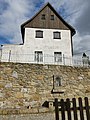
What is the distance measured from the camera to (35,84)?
10.9m

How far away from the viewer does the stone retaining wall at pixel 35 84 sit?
10289 mm

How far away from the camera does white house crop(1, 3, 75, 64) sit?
18.0 metres

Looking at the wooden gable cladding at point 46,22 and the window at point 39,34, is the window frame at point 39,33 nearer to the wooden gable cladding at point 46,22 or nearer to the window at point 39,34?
the window at point 39,34

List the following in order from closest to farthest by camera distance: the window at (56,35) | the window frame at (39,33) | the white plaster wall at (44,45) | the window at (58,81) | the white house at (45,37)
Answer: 1. the window at (58,81)
2. the white plaster wall at (44,45)
3. the white house at (45,37)
4. the window frame at (39,33)
5. the window at (56,35)

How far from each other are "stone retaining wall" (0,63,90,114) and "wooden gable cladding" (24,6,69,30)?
9.38 meters

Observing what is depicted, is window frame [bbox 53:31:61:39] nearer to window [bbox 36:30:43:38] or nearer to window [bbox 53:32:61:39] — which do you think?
window [bbox 53:32:61:39]

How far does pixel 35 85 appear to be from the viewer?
10898 millimetres

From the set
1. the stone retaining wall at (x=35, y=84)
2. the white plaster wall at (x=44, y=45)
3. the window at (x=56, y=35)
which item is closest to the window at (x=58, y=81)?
the stone retaining wall at (x=35, y=84)

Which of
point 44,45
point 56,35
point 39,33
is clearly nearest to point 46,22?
point 39,33

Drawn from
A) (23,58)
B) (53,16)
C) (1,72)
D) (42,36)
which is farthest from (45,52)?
(1,72)

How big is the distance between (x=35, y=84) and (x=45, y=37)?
953 centimetres

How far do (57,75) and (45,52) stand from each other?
7405 millimetres

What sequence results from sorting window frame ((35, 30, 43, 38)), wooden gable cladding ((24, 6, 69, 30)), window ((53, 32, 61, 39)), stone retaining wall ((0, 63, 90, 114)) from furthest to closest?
wooden gable cladding ((24, 6, 69, 30)) → window ((53, 32, 61, 39)) → window frame ((35, 30, 43, 38)) → stone retaining wall ((0, 63, 90, 114))

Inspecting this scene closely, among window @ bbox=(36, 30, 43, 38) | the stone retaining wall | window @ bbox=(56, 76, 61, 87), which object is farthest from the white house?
window @ bbox=(56, 76, 61, 87)
